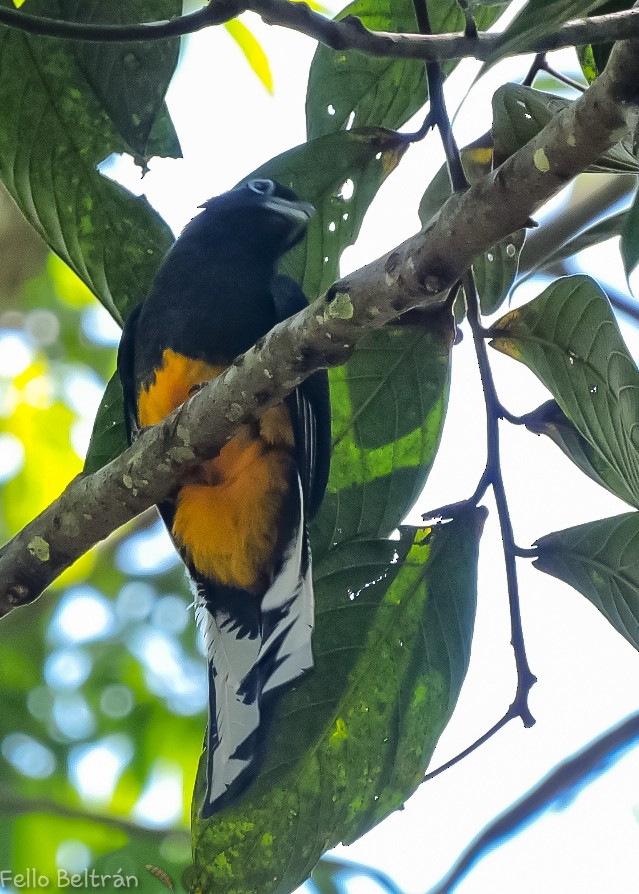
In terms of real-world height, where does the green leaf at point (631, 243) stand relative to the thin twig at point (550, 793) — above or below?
above

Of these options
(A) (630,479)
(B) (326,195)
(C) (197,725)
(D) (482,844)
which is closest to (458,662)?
(A) (630,479)

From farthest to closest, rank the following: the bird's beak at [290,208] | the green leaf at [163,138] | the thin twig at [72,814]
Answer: the thin twig at [72,814] < the bird's beak at [290,208] < the green leaf at [163,138]

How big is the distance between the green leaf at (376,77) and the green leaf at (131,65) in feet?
1.37

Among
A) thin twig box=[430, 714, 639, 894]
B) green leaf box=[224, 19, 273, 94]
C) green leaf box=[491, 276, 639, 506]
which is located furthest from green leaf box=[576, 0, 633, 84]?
thin twig box=[430, 714, 639, 894]

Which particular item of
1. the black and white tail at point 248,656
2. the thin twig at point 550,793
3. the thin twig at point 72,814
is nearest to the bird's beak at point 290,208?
the black and white tail at point 248,656

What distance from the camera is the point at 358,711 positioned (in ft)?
6.05

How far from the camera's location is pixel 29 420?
15.8 feet

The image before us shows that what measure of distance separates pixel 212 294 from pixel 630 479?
1.36 metres

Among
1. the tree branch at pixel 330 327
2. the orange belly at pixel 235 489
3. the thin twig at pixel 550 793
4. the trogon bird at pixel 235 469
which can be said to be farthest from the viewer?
the thin twig at pixel 550 793

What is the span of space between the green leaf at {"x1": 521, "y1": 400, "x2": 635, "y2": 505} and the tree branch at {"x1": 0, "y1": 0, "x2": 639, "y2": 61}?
0.75 metres

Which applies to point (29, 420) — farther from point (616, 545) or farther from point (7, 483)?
point (616, 545)

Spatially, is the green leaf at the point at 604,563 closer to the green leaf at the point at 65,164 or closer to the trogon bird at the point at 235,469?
the trogon bird at the point at 235,469

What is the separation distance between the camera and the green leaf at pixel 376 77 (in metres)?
2.07

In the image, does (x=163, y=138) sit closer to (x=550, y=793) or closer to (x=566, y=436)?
(x=566, y=436)
